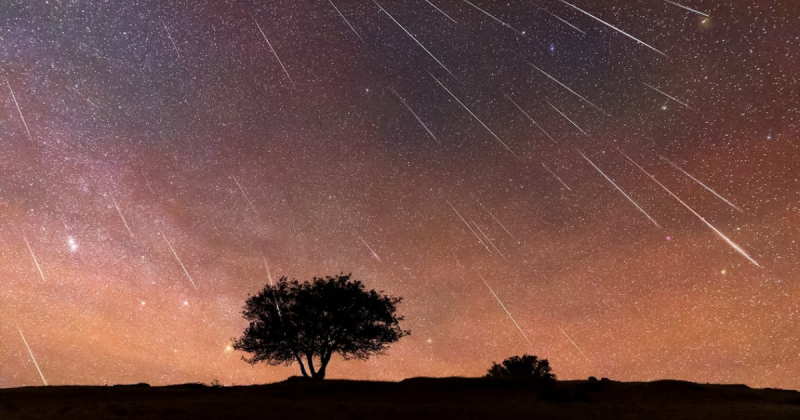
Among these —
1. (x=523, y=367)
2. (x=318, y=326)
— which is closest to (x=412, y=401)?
(x=318, y=326)

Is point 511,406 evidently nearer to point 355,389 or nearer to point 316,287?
point 355,389

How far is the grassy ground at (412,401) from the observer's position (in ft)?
66.9

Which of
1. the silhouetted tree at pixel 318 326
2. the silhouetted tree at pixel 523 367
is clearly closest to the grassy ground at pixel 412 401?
the silhouetted tree at pixel 318 326

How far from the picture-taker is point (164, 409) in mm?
21125

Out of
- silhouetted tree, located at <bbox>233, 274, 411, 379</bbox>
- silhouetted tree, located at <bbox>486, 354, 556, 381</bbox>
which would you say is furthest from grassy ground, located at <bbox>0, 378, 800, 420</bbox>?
silhouetted tree, located at <bbox>486, 354, 556, 381</bbox>

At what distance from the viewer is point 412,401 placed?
24906 mm

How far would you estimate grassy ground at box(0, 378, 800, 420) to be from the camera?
20.4m

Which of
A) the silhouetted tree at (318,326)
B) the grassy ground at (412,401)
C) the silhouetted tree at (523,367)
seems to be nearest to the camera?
the grassy ground at (412,401)

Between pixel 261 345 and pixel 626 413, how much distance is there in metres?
28.7

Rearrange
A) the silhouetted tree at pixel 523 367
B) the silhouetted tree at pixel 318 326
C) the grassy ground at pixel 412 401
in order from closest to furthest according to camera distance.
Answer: the grassy ground at pixel 412 401 → the silhouetted tree at pixel 318 326 → the silhouetted tree at pixel 523 367

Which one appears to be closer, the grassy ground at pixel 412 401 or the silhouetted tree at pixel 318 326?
the grassy ground at pixel 412 401

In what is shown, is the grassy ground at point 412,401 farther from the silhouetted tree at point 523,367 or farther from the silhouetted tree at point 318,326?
the silhouetted tree at point 523,367

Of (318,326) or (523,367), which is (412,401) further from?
(523,367)

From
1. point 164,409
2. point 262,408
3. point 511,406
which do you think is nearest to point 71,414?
point 164,409
